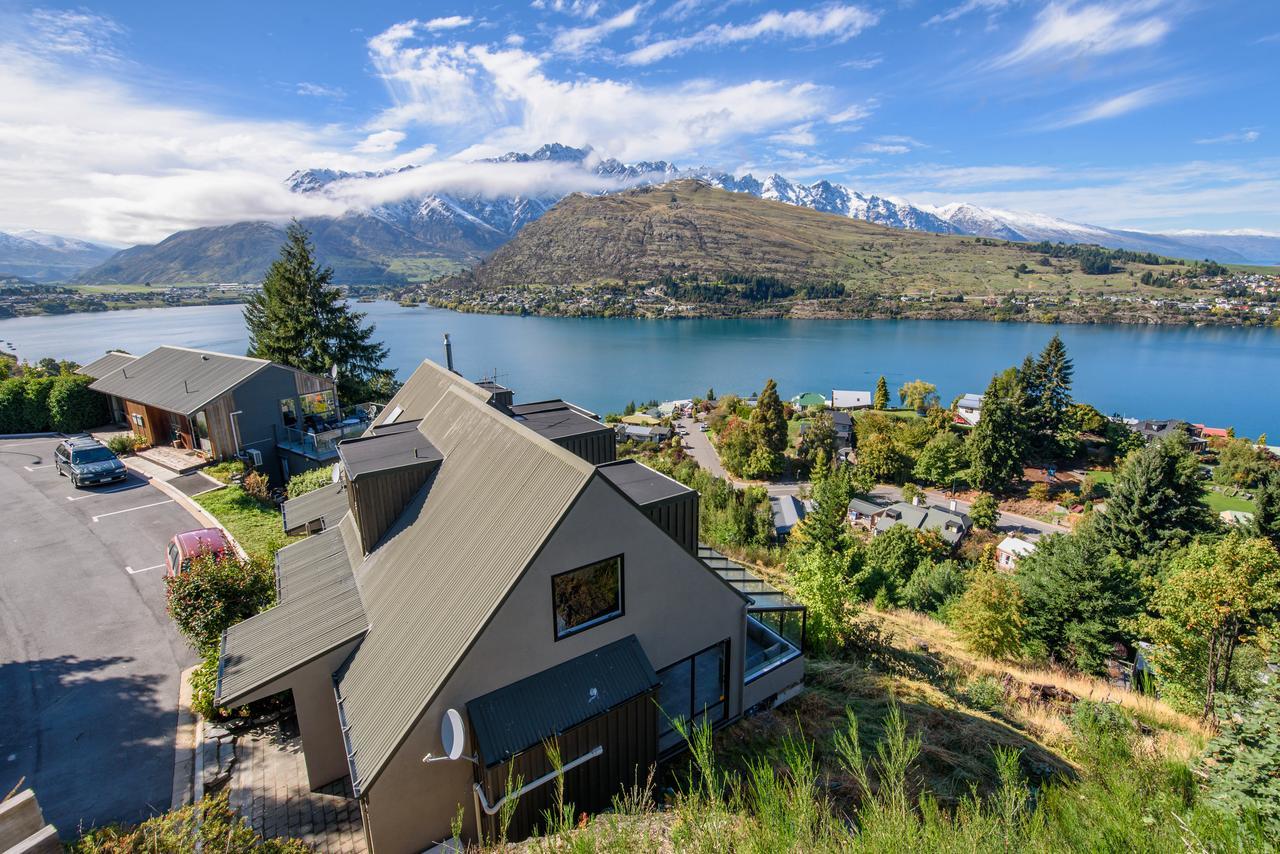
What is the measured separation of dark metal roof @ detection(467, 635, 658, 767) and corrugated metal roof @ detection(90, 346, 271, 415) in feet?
60.5

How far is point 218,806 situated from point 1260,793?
362 inches

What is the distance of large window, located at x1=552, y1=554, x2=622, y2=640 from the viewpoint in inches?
269

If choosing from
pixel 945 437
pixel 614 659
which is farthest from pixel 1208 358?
pixel 614 659

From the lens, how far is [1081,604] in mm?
20297

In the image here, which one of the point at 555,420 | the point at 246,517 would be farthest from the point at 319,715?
the point at 246,517

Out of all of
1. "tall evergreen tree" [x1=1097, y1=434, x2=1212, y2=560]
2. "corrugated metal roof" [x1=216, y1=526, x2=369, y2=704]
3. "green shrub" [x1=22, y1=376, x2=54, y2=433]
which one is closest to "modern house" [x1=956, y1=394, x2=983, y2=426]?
"tall evergreen tree" [x1=1097, y1=434, x2=1212, y2=560]

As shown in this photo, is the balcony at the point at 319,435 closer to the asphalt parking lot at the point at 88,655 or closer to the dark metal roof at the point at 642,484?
the asphalt parking lot at the point at 88,655

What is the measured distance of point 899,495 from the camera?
5366cm

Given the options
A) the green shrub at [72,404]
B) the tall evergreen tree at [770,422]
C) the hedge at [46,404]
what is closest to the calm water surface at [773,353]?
the tall evergreen tree at [770,422]

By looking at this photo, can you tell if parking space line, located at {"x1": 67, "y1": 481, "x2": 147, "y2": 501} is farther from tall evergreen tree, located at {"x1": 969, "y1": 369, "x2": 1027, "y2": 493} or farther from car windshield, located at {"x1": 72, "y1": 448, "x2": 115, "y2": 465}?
tall evergreen tree, located at {"x1": 969, "y1": 369, "x2": 1027, "y2": 493}

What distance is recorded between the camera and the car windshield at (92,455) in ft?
58.2

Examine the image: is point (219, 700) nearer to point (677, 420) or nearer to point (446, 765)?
point (446, 765)

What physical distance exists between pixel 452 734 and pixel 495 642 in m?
1.01

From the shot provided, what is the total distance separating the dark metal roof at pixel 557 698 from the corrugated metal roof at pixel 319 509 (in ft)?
20.5
